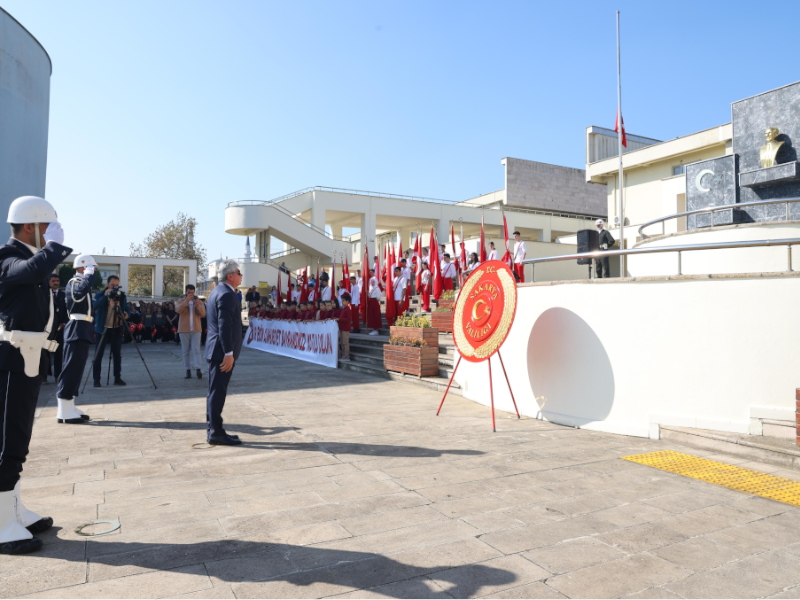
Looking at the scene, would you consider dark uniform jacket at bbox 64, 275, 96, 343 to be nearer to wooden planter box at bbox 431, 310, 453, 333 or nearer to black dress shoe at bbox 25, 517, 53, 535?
black dress shoe at bbox 25, 517, 53, 535

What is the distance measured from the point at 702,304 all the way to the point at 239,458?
16.4 feet

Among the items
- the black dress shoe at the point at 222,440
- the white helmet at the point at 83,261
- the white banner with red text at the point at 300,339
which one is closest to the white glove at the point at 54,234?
the black dress shoe at the point at 222,440

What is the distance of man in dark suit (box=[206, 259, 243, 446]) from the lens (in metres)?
5.76

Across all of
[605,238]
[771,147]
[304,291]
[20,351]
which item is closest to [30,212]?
[20,351]

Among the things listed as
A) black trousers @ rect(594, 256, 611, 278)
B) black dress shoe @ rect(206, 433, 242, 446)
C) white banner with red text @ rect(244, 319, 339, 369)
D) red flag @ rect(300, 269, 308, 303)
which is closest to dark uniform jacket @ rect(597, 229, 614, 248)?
black trousers @ rect(594, 256, 611, 278)

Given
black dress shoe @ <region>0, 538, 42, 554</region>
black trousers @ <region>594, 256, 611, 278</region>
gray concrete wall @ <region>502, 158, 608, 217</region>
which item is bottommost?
black dress shoe @ <region>0, 538, 42, 554</region>

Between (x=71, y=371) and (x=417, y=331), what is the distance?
586cm

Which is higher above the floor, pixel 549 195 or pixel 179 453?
Answer: pixel 549 195

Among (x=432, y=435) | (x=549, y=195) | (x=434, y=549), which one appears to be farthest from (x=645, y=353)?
(x=549, y=195)

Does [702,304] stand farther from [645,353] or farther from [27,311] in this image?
[27,311]

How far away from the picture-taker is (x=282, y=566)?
299 cm

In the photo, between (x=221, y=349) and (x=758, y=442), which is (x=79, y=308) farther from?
(x=758, y=442)

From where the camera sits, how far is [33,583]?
9.17 feet

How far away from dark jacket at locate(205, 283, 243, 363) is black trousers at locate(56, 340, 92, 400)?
Result: 208cm
